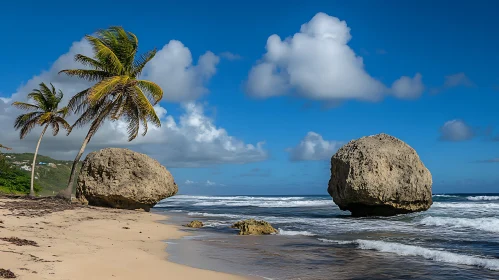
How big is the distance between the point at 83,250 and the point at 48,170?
41.4m

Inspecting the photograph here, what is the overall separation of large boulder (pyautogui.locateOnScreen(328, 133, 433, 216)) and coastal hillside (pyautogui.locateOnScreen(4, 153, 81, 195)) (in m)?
→ 29.1

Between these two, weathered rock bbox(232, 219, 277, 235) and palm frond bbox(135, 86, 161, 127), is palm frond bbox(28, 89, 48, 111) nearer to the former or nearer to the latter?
palm frond bbox(135, 86, 161, 127)

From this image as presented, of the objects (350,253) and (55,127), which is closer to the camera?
(350,253)

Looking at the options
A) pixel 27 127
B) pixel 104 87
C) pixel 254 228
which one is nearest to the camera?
pixel 254 228

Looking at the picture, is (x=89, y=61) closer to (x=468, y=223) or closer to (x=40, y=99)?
(x=40, y=99)

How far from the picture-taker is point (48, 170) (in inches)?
1731

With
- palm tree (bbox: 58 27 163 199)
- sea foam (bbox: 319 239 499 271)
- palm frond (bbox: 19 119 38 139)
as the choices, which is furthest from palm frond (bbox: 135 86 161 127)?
sea foam (bbox: 319 239 499 271)

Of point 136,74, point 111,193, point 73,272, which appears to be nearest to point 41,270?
point 73,272

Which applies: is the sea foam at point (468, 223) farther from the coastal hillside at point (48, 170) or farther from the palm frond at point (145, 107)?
the coastal hillside at point (48, 170)

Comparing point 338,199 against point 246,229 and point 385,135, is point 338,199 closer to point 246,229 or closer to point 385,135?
point 385,135

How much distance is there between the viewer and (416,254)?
8906mm

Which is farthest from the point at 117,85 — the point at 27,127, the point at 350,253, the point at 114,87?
the point at 350,253

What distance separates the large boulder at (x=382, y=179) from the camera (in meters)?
17.7

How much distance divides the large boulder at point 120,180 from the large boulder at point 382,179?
8.96 m
